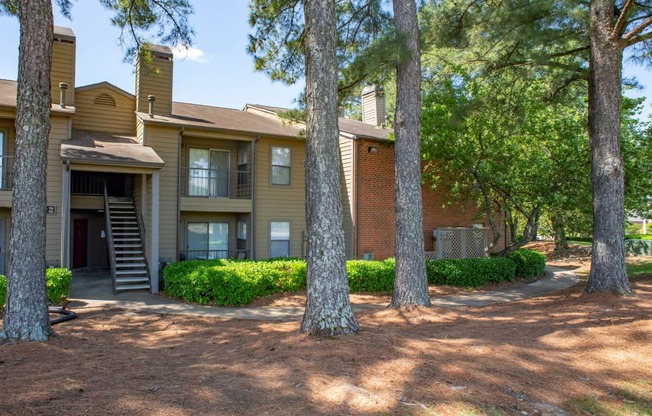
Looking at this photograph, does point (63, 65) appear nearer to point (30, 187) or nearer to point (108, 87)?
point (108, 87)

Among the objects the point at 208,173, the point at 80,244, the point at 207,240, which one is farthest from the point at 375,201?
the point at 80,244

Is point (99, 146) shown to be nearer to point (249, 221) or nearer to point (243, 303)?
point (249, 221)

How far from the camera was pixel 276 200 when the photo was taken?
16.2 meters

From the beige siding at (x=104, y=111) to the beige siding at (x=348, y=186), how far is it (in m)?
7.45

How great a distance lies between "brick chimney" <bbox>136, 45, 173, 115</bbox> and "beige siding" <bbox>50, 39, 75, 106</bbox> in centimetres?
198

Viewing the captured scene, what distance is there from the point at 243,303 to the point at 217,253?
5.61m

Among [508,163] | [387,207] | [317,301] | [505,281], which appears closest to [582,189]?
[508,163]

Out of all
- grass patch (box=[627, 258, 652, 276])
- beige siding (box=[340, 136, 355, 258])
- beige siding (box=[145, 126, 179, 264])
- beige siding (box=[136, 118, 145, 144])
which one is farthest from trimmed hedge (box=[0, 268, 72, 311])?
grass patch (box=[627, 258, 652, 276])

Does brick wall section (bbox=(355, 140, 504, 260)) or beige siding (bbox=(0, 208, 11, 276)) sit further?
brick wall section (bbox=(355, 140, 504, 260))

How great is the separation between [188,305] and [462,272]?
813 centimetres

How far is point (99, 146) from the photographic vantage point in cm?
1324

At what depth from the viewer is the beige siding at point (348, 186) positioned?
53.2 feet

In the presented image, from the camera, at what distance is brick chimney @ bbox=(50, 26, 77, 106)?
1391 centimetres

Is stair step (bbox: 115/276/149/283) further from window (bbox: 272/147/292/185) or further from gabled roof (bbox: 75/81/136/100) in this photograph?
gabled roof (bbox: 75/81/136/100)
